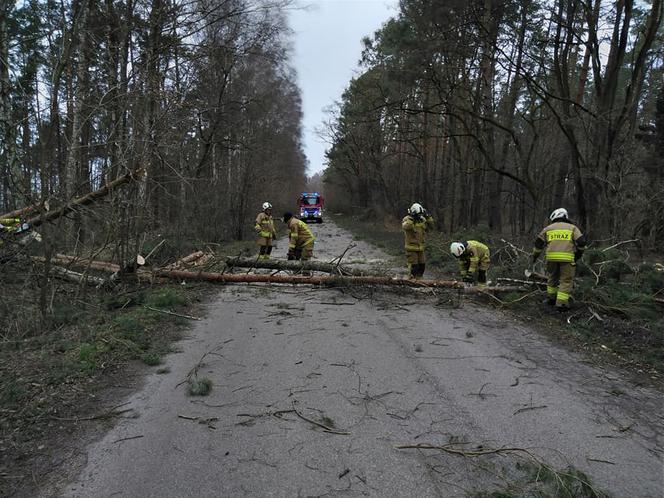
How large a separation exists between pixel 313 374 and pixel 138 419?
179cm

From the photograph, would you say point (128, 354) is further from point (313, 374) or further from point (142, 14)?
point (142, 14)

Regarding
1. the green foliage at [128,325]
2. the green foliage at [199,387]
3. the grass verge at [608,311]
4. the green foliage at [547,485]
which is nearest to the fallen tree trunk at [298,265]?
the grass verge at [608,311]

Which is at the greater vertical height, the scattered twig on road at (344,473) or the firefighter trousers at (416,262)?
the firefighter trousers at (416,262)

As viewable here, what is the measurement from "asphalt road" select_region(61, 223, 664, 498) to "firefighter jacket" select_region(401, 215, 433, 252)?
13.6 ft

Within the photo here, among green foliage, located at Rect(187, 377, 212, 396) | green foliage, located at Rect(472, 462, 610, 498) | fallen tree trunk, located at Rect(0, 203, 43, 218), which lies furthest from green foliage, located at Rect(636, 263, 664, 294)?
fallen tree trunk, located at Rect(0, 203, 43, 218)

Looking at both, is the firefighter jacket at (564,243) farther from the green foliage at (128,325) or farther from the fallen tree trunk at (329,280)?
the green foliage at (128,325)

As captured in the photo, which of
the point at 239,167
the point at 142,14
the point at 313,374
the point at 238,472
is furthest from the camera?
the point at 239,167

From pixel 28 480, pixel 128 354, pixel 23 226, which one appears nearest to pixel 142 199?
pixel 23 226

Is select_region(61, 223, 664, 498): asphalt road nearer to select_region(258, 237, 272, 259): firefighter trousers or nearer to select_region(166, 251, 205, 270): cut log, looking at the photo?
select_region(166, 251, 205, 270): cut log

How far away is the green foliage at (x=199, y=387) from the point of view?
14.5ft

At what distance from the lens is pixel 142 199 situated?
9453 mm

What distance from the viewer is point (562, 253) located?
24.9 ft

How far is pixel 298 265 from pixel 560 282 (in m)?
5.44

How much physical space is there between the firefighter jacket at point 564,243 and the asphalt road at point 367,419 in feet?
5.75
